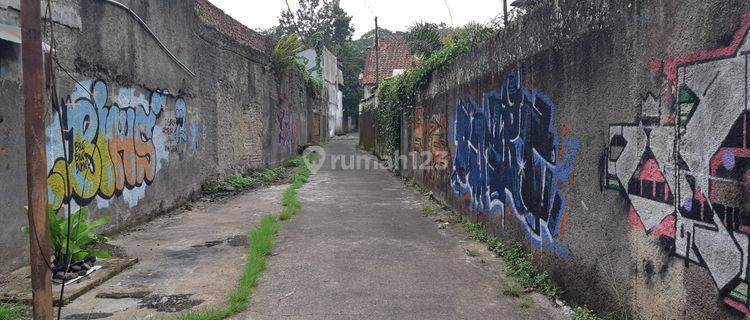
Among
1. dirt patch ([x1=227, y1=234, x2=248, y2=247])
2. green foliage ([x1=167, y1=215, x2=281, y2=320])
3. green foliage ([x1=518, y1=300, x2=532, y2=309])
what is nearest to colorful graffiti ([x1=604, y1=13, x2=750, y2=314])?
green foliage ([x1=518, y1=300, x2=532, y2=309])

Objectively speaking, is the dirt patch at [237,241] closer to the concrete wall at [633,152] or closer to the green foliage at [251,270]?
the green foliage at [251,270]

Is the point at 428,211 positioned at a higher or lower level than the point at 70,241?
lower

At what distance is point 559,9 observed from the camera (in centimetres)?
469

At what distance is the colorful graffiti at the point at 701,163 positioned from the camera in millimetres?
2518

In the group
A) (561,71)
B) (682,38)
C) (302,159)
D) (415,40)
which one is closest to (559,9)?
(561,71)

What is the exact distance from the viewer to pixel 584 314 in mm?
3793

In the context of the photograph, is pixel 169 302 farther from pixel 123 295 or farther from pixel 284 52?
pixel 284 52

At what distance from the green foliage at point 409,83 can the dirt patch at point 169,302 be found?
5127mm

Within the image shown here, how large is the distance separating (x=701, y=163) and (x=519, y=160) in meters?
2.83

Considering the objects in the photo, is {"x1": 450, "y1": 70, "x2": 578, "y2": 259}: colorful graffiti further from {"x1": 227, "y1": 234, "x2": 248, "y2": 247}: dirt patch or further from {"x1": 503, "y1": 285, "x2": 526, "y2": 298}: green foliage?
{"x1": 227, "y1": 234, "x2": 248, "y2": 247}: dirt patch

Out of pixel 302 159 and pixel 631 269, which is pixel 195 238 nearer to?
pixel 631 269

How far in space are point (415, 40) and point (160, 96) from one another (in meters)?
6.12

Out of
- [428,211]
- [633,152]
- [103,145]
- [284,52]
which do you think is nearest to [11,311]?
[103,145]

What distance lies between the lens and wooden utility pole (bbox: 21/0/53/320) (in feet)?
9.36
